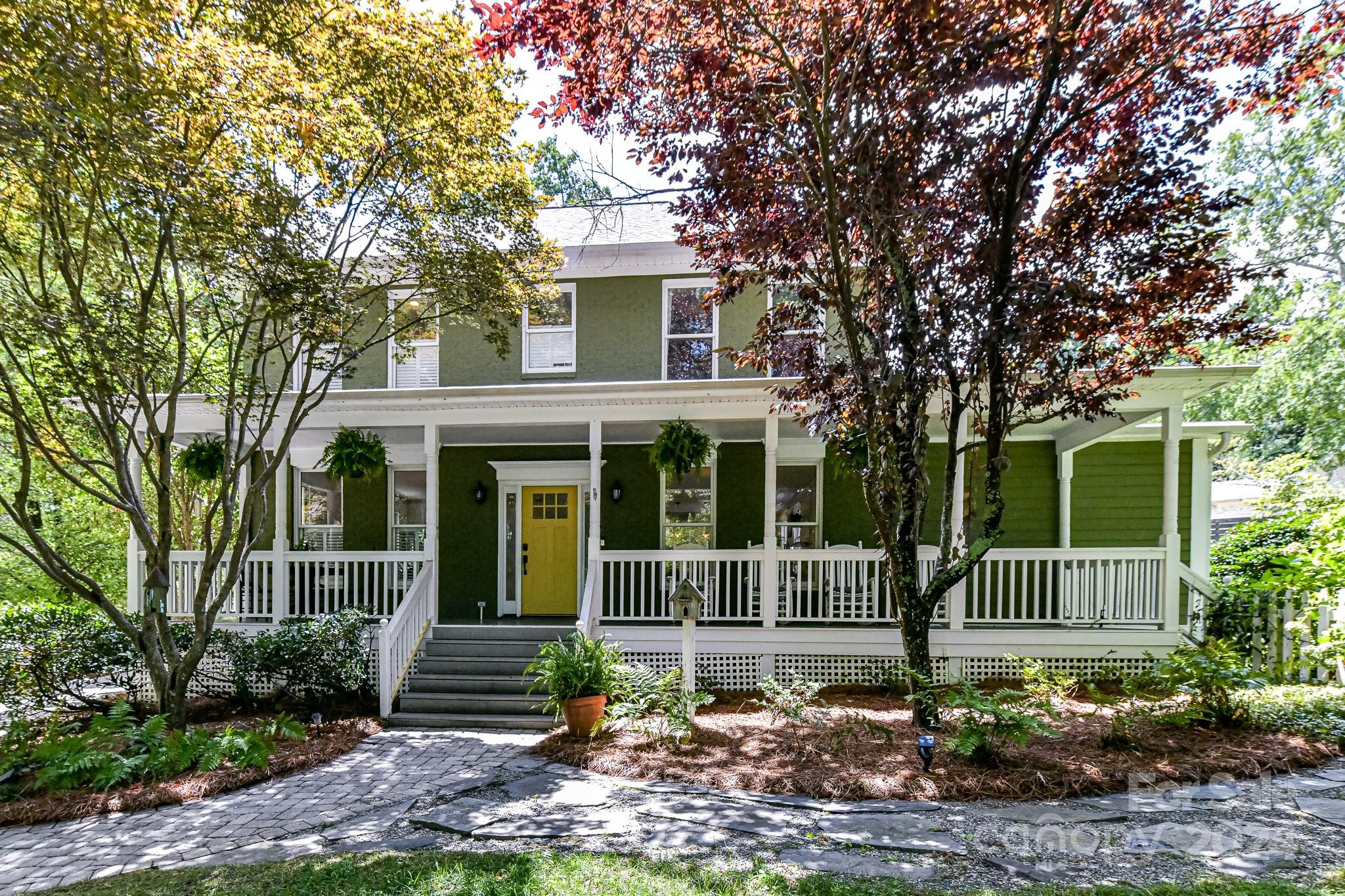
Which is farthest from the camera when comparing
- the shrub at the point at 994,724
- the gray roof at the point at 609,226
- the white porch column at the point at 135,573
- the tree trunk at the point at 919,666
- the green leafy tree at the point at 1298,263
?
the green leafy tree at the point at 1298,263

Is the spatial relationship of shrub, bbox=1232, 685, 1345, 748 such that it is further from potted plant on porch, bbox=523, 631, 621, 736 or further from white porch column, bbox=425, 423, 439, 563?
white porch column, bbox=425, 423, 439, 563

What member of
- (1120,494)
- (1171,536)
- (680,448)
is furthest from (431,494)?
(1120,494)

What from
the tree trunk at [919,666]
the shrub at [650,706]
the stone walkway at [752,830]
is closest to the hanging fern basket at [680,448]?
the shrub at [650,706]

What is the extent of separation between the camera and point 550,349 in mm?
10906

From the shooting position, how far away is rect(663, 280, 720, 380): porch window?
10.6 meters

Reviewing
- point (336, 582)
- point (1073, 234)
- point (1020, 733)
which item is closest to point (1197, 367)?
point (1073, 234)

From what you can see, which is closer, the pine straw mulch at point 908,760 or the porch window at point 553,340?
the pine straw mulch at point 908,760

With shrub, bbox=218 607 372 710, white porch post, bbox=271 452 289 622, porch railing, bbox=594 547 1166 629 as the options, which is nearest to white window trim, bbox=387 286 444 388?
white porch post, bbox=271 452 289 622

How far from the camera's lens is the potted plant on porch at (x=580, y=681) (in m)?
6.45

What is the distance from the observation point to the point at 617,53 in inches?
230

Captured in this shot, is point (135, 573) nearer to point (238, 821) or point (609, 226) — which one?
point (238, 821)

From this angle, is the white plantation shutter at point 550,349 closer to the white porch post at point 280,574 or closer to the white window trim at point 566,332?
the white window trim at point 566,332

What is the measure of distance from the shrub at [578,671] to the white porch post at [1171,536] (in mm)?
6097

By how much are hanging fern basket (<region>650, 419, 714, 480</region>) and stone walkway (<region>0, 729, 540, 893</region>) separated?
3553 mm
